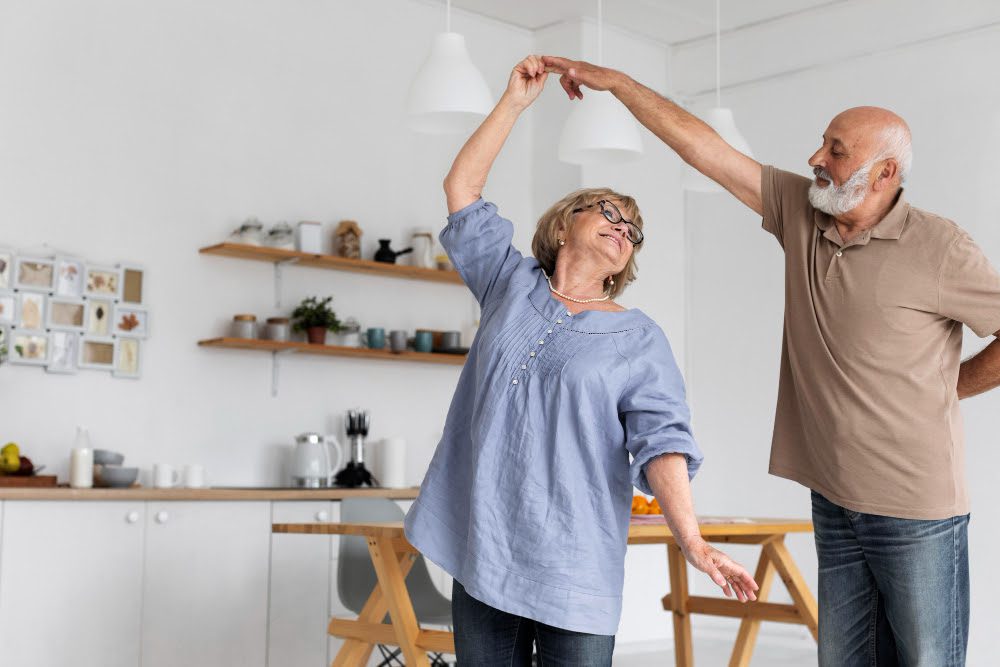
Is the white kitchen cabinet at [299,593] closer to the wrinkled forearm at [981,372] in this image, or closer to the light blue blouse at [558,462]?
the light blue blouse at [558,462]

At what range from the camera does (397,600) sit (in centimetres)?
337

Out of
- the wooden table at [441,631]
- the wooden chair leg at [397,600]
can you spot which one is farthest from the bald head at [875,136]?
the wooden chair leg at [397,600]

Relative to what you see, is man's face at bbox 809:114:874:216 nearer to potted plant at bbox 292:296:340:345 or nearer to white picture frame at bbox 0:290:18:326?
potted plant at bbox 292:296:340:345

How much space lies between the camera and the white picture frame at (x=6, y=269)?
474 cm

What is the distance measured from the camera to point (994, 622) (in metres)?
5.42

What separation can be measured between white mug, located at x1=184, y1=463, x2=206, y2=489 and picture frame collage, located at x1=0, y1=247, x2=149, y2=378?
0.47 m

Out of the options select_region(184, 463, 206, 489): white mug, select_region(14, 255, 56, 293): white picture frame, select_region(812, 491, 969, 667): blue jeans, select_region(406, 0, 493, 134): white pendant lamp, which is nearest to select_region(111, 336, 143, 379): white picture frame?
select_region(14, 255, 56, 293): white picture frame

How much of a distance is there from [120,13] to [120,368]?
150 centimetres

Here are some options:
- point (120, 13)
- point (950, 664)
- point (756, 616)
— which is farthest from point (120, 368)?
point (950, 664)

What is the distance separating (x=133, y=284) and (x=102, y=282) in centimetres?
13

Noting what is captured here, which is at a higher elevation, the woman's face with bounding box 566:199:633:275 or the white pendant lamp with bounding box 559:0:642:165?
the white pendant lamp with bounding box 559:0:642:165

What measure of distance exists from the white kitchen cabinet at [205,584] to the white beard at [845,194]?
2913mm

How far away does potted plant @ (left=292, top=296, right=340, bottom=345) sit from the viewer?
5.41 meters

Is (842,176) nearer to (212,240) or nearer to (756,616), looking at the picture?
(756,616)
